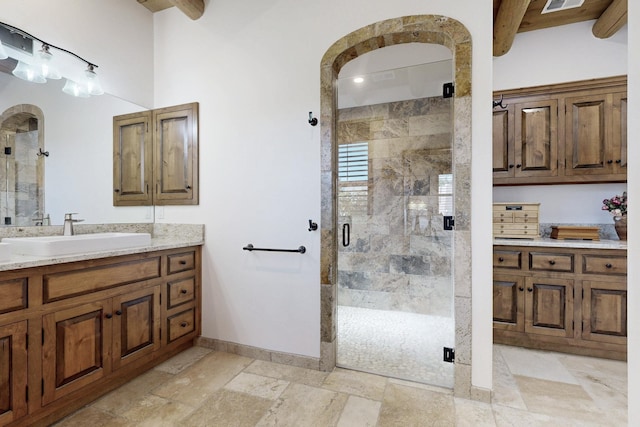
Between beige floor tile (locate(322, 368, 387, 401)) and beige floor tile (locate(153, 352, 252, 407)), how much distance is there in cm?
71

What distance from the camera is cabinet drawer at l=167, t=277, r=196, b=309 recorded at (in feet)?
7.42

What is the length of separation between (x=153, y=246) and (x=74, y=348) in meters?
0.73

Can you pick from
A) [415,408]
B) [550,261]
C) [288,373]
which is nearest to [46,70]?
[288,373]

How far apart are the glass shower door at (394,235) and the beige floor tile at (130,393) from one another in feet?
4.39

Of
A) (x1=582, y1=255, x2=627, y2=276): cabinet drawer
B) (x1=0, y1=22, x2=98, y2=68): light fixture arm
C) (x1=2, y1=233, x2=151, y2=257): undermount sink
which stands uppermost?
(x1=0, y1=22, x2=98, y2=68): light fixture arm

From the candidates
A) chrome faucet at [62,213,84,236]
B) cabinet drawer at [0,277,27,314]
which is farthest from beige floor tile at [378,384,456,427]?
chrome faucet at [62,213,84,236]

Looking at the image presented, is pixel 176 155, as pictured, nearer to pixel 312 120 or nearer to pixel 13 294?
pixel 312 120

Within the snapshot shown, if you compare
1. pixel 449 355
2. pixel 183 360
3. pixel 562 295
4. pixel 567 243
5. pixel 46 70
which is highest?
pixel 46 70

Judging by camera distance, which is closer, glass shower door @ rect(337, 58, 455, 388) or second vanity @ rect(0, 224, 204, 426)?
second vanity @ rect(0, 224, 204, 426)

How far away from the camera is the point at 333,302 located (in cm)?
214

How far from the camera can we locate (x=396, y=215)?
9.98 ft

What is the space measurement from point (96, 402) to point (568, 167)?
4.13 metres

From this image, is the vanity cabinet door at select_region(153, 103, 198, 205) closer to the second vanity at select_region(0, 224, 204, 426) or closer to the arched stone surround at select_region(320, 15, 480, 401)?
the second vanity at select_region(0, 224, 204, 426)

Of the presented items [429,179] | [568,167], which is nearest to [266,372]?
[429,179]
